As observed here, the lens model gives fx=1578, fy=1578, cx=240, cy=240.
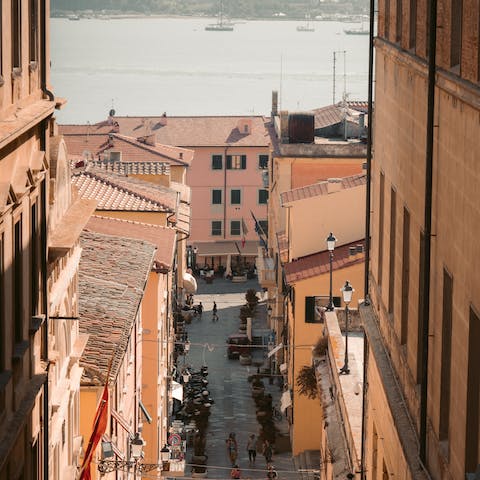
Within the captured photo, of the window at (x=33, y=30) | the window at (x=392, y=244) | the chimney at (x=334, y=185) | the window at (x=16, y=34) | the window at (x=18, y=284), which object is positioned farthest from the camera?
the chimney at (x=334, y=185)

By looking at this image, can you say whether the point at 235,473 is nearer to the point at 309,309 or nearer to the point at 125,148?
the point at 309,309

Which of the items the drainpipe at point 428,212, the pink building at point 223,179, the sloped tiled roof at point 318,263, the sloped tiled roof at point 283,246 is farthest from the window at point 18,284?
the pink building at point 223,179

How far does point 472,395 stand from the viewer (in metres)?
10.8

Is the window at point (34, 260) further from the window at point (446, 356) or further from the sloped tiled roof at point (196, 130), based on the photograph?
the sloped tiled roof at point (196, 130)

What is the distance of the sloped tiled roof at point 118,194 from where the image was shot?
38.8 metres

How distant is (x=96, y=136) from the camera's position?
218 ft

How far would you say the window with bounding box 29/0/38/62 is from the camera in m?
12.9

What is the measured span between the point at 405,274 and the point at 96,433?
466 centimetres

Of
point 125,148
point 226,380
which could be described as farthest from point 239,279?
point 226,380

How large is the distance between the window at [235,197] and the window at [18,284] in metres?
63.7

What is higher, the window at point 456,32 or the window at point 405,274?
the window at point 456,32

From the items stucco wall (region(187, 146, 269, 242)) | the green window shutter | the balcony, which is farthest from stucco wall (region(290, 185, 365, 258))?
stucco wall (region(187, 146, 269, 242))

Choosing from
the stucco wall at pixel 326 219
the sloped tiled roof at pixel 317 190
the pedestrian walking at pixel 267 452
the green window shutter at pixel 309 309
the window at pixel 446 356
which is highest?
the window at pixel 446 356

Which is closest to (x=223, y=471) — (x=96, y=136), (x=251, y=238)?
(x=96, y=136)
